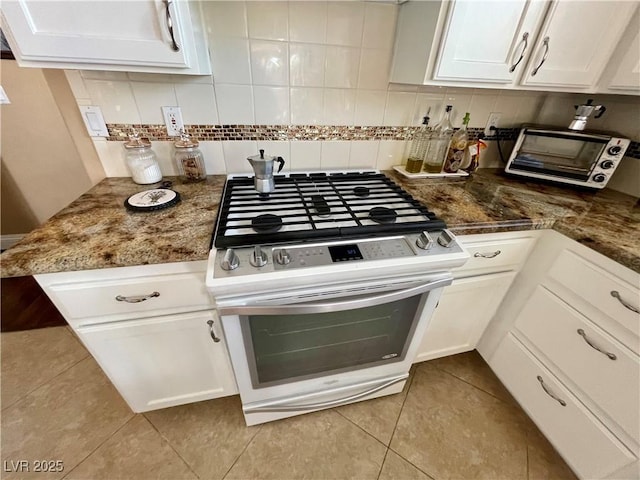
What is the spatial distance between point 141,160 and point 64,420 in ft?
3.97

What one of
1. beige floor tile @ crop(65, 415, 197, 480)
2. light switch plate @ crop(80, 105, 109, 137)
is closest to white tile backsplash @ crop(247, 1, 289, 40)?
light switch plate @ crop(80, 105, 109, 137)

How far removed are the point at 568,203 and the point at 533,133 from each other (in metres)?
0.38

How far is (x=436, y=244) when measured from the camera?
2.76 feet

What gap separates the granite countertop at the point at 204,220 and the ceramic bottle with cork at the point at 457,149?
0.09 metres

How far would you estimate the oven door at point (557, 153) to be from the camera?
115cm

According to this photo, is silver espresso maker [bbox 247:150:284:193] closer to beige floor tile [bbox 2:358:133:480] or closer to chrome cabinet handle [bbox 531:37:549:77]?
chrome cabinet handle [bbox 531:37:549:77]

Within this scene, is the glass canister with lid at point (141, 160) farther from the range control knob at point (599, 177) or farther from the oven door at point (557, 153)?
the range control knob at point (599, 177)

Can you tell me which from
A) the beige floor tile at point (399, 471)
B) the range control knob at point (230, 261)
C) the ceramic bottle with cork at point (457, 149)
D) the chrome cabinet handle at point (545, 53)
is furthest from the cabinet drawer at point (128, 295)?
the chrome cabinet handle at point (545, 53)

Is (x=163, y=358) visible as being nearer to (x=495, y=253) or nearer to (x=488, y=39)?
(x=495, y=253)

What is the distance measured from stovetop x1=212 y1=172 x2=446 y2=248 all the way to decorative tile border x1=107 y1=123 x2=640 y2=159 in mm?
191

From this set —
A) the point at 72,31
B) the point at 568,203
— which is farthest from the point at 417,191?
the point at 72,31

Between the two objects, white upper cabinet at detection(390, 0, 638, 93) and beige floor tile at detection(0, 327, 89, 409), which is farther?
beige floor tile at detection(0, 327, 89, 409)

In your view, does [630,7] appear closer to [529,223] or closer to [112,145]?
[529,223]

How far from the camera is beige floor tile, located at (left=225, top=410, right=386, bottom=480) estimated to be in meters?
1.05
